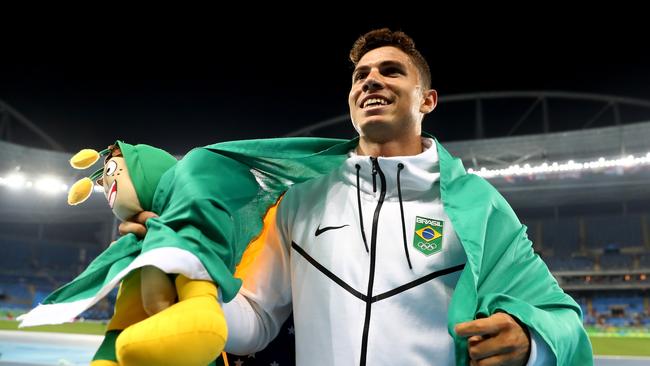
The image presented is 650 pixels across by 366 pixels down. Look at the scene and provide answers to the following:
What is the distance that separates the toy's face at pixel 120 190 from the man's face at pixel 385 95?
2.15 feet

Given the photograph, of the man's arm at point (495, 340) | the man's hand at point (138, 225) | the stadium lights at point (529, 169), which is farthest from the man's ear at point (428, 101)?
the stadium lights at point (529, 169)

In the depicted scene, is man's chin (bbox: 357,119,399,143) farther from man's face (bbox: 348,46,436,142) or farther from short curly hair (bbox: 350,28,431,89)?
Result: short curly hair (bbox: 350,28,431,89)

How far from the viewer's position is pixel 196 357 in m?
0.93

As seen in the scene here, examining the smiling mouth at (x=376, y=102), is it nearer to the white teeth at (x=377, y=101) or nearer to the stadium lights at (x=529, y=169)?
the white teeth at (x=377, y=101)

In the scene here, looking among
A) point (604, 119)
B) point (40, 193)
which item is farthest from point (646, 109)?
point (40, 193)

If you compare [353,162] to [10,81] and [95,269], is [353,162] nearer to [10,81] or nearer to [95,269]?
[95,269]

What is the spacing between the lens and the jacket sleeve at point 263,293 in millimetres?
1329

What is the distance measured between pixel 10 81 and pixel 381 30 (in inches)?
657

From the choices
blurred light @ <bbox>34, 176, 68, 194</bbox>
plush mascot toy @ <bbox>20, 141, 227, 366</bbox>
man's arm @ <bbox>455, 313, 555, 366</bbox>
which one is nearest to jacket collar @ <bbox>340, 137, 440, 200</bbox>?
man's arm @ <bbox>455, 313, 555, 366</bbox>

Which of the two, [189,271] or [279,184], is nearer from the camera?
[189,271]

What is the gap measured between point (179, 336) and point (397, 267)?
0.63 metres

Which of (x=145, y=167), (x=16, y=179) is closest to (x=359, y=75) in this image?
(x=145, y=167)

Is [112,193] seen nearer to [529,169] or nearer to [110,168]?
[110,168]

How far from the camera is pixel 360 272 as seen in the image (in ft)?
4.52
